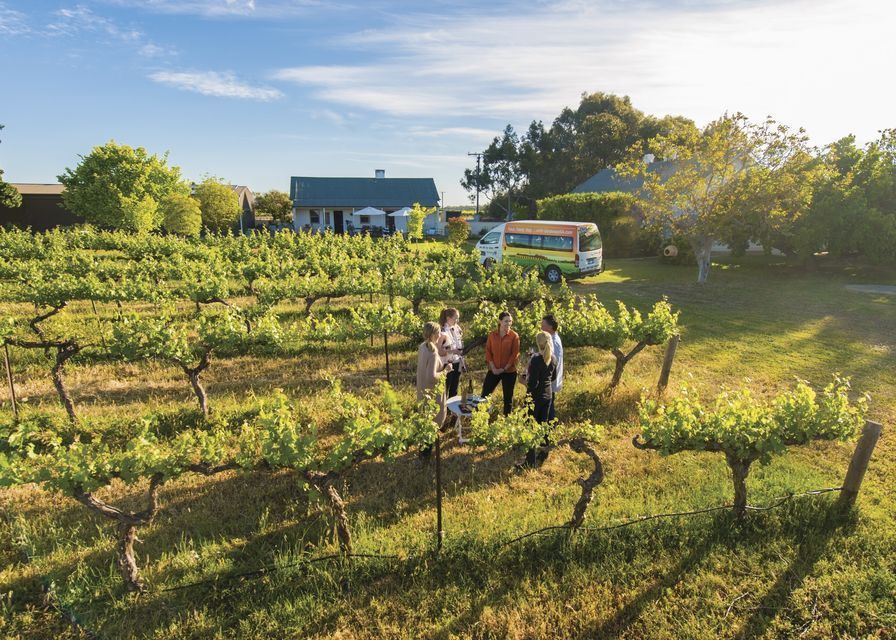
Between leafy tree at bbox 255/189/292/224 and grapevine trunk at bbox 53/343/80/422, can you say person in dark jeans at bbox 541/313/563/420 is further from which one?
leafy tree at bbox 255/189/292/224

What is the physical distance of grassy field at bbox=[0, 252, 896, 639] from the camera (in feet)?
13.3

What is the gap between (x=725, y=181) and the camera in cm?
1800

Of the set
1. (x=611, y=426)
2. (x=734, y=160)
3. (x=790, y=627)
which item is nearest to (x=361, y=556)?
(x=790, y=627)

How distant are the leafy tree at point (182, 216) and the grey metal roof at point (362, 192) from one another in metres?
9.27

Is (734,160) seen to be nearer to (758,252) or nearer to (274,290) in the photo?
(758,252)

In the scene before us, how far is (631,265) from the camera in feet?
79.5

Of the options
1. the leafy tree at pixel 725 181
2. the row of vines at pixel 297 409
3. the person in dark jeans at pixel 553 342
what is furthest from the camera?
the leafy tree at pixel 725 181

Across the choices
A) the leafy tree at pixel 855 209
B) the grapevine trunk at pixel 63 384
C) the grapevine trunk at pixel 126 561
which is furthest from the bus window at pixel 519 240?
the grapevine trunk at pixel 126 561

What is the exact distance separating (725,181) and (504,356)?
16082mm

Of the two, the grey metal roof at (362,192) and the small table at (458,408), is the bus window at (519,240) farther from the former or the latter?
the grey metal roof at (362,192)

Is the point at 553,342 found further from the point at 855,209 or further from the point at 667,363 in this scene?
the point at 855,209

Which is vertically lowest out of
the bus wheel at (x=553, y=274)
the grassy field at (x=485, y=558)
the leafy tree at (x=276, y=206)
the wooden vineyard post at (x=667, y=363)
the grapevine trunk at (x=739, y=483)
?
the grassy field at (x=485, y=558)

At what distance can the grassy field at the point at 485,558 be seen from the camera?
159 inches

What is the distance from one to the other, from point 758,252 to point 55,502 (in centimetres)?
3294
